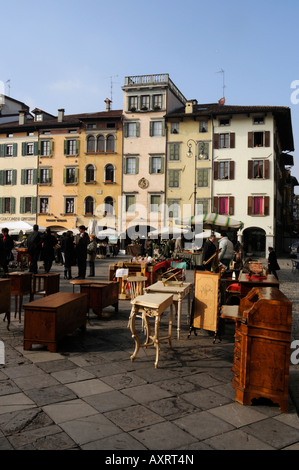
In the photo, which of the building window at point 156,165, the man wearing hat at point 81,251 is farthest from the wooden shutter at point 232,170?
the man wearing hat at point 81,251

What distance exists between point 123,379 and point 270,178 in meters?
30.1

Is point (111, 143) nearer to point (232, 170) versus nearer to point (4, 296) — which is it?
point (232, 170)

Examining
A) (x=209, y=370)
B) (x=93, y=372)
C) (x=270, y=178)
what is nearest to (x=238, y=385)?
(x=209, y=370)

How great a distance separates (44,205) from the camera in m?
38.7

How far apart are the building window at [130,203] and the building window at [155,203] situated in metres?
1.55

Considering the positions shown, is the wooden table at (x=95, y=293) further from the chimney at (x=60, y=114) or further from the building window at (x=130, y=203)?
the chimney at (x=60, y=114)

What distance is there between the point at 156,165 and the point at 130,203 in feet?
12.6

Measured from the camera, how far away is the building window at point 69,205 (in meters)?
37.9

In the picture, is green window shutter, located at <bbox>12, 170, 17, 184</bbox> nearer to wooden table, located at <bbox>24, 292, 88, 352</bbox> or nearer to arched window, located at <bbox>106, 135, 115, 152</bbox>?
arched window, located at <bbox>106, 135, 115, 152</bbox>

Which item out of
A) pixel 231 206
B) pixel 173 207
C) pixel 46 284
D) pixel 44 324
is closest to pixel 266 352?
pixel 44 324

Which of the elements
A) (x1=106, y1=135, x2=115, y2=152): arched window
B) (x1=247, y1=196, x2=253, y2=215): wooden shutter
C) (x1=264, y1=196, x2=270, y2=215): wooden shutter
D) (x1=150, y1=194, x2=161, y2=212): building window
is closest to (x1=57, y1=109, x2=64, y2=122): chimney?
(x1=106, y1=135, x2=115, y2=152): arched window

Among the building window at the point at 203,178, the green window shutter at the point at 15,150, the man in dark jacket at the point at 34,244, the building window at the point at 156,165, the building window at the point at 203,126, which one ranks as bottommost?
the man in dark jacket at the point at 34,244

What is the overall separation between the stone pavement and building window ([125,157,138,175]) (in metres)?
31.0
